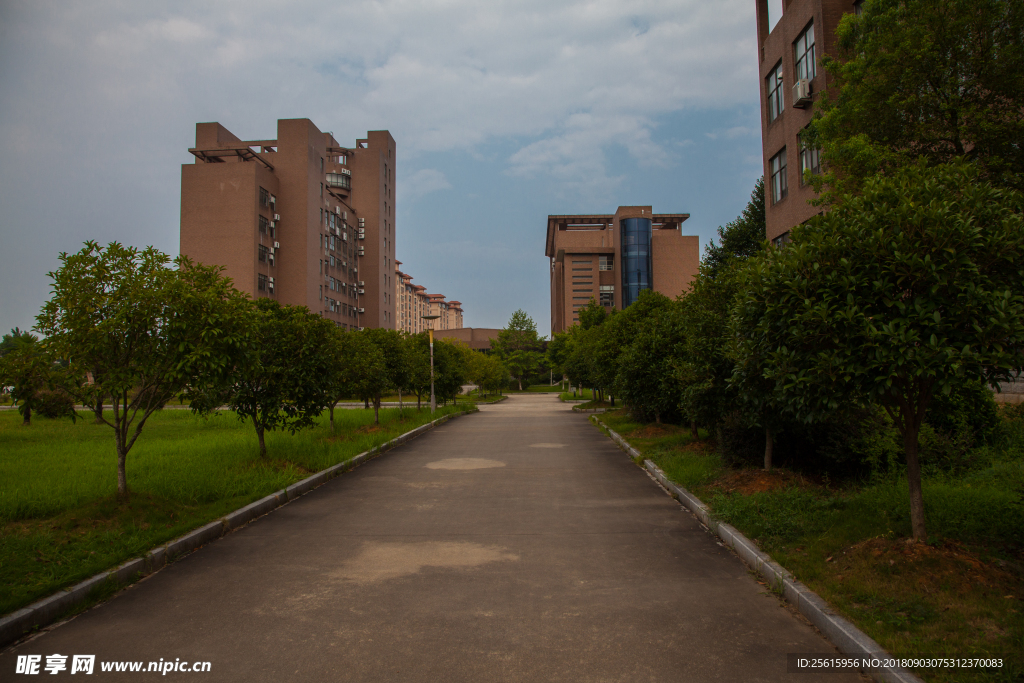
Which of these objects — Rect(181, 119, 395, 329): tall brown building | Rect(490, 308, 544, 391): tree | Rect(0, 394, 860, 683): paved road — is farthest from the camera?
Rect(490, 308, 544, 391): tree

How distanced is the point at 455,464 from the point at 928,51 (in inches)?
450

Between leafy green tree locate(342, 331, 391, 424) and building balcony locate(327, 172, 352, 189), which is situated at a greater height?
building balcony locate(327, 172, 352, 189)

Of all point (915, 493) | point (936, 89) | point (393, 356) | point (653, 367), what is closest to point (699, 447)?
point (653, 367)

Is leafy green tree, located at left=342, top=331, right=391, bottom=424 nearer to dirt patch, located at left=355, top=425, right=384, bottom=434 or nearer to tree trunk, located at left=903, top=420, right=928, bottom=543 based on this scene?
dirt patch, located at left=355, top=425, right=384, bottom=434

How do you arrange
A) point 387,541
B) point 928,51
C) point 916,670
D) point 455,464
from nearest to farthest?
point 916,670 < point 387,541 < point 928,51 < point 455,464

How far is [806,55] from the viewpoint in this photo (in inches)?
864

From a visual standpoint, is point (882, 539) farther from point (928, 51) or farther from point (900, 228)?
Result: point (928, 51)

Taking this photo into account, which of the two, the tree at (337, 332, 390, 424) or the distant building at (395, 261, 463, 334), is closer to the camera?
the tree at (337, 332, 390, 424)

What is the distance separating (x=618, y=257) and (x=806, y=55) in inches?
3355

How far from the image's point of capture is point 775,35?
2459 centimetres

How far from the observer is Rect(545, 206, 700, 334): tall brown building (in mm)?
102312

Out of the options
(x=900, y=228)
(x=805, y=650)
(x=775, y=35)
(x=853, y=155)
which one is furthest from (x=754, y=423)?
(x=775, y=35)

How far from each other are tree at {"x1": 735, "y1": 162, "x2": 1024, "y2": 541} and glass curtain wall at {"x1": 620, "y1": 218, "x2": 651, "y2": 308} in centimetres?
9728

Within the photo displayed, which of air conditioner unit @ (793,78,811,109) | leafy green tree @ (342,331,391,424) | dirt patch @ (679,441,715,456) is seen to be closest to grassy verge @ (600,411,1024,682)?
dirt patch @ (679,441,715,456)
